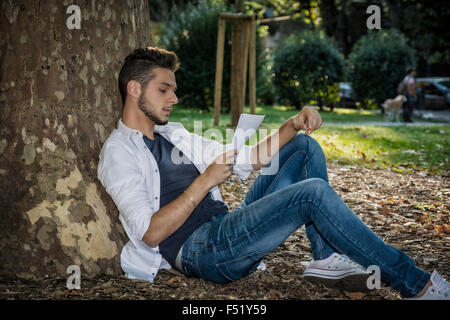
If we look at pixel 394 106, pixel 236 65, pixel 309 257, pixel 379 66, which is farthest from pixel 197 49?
pixel 309 257

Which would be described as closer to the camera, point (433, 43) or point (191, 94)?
point (191, 94)

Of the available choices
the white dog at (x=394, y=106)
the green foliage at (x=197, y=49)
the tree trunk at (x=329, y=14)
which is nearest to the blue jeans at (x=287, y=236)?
the green foliage at (x=197, y=49)

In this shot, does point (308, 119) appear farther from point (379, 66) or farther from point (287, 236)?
point (379, 66)

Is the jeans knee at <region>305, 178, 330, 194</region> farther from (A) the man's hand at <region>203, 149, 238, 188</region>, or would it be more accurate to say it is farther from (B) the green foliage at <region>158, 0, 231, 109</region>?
(B) the green foliage at <region>158, 0, 231, 109</region>

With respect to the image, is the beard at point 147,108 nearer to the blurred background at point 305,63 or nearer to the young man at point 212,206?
the young man at point 212,206

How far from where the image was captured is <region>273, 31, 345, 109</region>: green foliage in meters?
20.0

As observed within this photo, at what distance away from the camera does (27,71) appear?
3.04 metres

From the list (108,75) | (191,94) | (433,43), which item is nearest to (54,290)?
(108,75)

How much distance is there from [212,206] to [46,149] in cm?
121

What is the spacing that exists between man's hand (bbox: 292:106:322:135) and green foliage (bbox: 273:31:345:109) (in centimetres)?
1684

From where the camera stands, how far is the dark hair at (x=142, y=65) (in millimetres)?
3156

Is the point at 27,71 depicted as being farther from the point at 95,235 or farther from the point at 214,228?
the point at 214,228
